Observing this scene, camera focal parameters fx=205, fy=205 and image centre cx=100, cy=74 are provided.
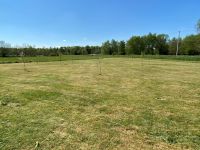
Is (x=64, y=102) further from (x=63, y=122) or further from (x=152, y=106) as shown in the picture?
(x=152, y=106)

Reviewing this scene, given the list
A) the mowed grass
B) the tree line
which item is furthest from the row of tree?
the mowed grass

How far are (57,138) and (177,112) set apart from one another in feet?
10.4

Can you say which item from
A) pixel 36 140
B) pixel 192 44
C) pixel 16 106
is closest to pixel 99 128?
pixel 36 140

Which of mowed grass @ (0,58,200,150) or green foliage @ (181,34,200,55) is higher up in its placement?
green foliage @ (181,34,200,55)

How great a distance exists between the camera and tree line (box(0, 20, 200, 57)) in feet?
219

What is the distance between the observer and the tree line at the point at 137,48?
219 feet

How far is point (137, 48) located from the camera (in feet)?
289

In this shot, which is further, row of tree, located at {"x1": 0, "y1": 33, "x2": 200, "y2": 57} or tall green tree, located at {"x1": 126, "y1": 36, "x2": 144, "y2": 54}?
tall green tree, located at {"x1": 126, "y1": 36, "x2": 144, "y2": 54}

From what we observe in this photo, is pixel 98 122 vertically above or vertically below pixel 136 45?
below

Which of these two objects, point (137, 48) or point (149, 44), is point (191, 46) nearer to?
point (149, 44)

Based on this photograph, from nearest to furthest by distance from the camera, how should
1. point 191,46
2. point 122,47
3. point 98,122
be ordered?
point 98,122 < point 191,46 < point 122,47

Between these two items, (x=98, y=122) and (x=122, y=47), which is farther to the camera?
(x=122, y=47)

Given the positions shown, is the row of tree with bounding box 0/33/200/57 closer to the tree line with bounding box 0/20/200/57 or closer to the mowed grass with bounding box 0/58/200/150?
the tree line with bounding box 0/20/200/57

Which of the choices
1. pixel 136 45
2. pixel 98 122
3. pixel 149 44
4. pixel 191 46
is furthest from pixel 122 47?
pixel 98 122
